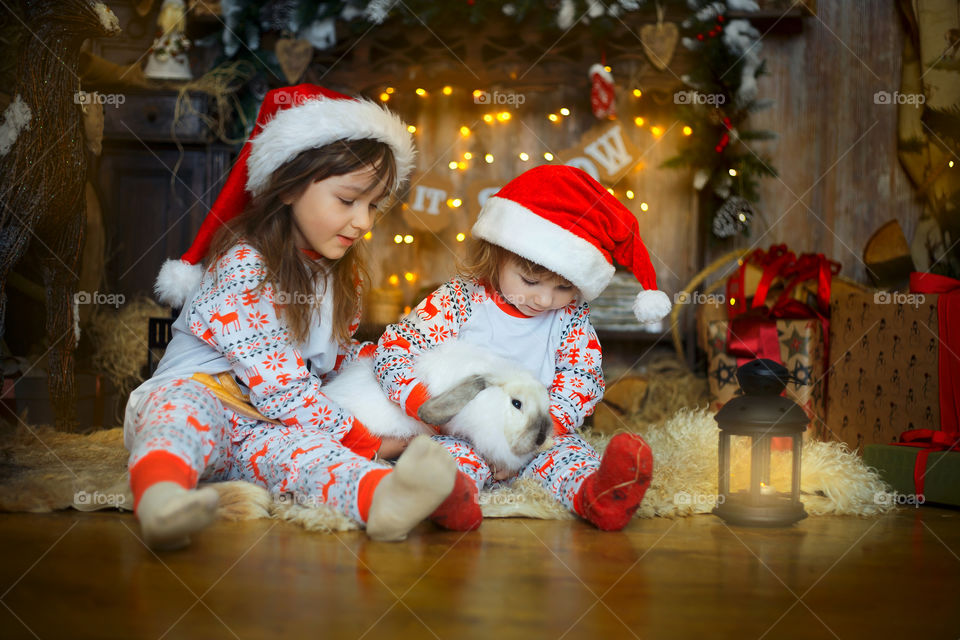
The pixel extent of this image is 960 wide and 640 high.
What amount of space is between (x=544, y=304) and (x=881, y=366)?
113 cm

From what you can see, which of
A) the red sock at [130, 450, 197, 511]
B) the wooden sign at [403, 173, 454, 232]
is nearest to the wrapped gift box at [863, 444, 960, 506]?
the red sock at [130, 450, 197, 511]

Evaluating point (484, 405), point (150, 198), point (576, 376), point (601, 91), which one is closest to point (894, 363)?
point (576, 376)

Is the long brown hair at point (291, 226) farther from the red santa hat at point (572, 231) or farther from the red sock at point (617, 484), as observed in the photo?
the red sock at point (617, 484)

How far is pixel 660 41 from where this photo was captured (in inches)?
119

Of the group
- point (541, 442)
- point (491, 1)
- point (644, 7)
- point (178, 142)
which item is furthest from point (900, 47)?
point (178, 142)

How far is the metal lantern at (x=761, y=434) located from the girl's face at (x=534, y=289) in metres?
0.44

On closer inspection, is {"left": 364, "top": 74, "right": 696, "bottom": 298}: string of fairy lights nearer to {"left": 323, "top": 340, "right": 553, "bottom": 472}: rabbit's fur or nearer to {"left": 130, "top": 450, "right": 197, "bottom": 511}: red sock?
{"left": 323, "top": 340, "right": 553, "bottom": 472}: rabbit's fur

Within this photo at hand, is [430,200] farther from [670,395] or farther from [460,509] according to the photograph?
[460,509]

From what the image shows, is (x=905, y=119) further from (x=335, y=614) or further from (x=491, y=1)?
(x=335, y=614)

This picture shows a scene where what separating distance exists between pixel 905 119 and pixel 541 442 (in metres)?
2.43

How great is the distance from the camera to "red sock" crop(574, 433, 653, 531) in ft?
4.27

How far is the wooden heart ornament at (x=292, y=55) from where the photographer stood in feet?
9.75

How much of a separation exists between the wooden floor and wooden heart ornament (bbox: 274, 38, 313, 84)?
6.73 ft

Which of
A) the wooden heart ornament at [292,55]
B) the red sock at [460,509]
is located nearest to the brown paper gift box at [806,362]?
the red sock at [460,509]
